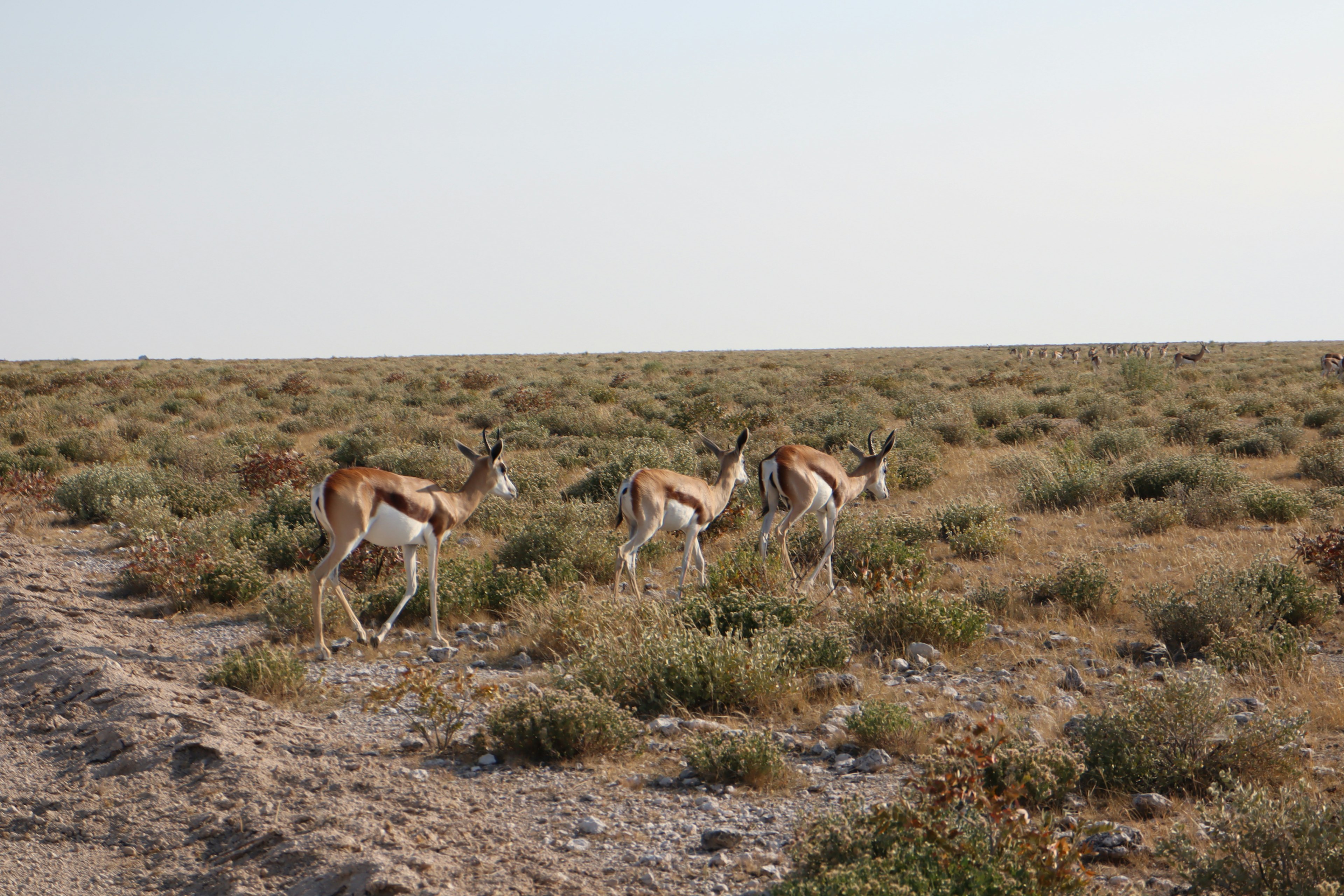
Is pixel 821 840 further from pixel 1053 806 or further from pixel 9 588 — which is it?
pixel 9 588

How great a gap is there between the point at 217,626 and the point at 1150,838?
7834 mm

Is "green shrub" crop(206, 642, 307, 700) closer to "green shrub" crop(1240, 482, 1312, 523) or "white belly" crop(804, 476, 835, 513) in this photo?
"white belly" crop(804, 476, 835, 513)

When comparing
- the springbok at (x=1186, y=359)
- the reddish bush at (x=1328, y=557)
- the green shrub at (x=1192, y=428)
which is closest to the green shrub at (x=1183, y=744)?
the reddish bush at (x=1328, y=557)

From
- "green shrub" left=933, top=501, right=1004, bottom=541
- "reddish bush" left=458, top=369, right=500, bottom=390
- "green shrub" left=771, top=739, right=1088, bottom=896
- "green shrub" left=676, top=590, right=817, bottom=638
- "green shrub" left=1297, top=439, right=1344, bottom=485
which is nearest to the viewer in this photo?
"green shrub" left=771, top=739, right=1088, bottom=896

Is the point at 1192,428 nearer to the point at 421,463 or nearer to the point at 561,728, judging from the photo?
the point at 421,463

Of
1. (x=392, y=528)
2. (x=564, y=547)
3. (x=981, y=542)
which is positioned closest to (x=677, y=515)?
(x=564, y=547)

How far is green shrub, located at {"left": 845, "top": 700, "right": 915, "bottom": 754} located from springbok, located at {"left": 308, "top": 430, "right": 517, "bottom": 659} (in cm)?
408

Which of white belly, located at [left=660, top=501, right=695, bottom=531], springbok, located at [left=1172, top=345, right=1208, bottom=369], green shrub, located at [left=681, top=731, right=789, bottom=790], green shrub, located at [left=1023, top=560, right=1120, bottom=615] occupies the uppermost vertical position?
springbok, located at [left=1172, top=345, right=1208, bottom=369]

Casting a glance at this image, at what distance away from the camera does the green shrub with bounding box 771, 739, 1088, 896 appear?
368cm

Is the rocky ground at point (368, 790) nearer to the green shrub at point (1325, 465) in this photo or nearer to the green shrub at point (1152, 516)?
the green shrub at point (1152, 516)

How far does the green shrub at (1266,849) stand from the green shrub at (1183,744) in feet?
3.43

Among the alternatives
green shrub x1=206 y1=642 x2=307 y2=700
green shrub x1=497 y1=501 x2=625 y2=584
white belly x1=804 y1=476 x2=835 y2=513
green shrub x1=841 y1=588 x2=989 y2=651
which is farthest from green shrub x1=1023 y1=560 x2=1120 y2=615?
green shrub x1=206 y1=642 x2=307 y2=700

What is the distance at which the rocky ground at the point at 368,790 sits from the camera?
14.3ft

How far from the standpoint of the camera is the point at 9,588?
9625mm
